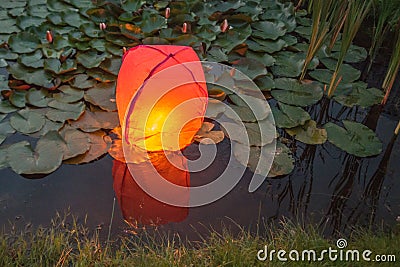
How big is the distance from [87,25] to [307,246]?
92.6 inches

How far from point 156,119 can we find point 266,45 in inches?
56.0

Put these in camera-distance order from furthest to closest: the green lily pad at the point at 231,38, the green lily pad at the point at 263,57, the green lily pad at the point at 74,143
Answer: the green lily pad at the point at 231,38
the green lily pad at the point at 263,57
the green lily pad at the point at 74,143

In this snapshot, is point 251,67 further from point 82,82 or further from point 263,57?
point 82,82

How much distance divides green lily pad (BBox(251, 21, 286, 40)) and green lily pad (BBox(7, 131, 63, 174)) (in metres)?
1.87

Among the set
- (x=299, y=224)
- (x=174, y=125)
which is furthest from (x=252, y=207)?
(x=174, y=125)

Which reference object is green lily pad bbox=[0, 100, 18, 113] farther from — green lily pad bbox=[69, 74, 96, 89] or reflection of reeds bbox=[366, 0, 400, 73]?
reflection of reeds bbox=[366, 0, 400, 73]

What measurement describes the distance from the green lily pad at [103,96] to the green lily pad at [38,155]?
0.38 m

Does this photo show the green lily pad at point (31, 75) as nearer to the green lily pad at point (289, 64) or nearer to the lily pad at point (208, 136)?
the lily pad at point (208, 136)

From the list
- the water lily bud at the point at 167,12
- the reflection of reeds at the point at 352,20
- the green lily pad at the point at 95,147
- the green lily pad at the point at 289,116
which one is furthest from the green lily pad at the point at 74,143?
the reflection of reeds at the point at 352,20

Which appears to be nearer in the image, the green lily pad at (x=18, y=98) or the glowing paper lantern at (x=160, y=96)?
the glowing paper lantern at (x=160, y=96)

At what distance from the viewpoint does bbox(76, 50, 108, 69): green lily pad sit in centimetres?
291

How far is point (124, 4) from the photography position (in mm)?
3523

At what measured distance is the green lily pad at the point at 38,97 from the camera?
2.60 meters

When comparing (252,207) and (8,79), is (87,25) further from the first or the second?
(252,207)
